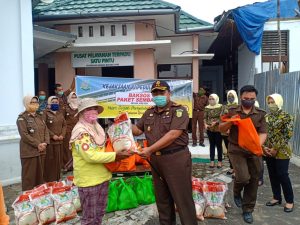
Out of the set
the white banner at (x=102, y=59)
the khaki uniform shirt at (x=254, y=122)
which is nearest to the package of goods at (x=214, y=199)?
the khaki uniform shirt at (x=254, y=122)

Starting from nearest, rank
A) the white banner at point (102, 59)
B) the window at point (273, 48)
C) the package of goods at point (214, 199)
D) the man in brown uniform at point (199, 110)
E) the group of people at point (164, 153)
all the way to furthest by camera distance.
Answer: the group of people at point (164, 153)
the package of goods at point (214, 199)
the man in brown uniform at point (199, 110)
the white banner at point (102, 59)
the window at point (273, 48)

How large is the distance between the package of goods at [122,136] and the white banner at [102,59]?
7422 mm

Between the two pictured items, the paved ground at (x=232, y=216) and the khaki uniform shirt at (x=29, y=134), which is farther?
the khaki uniform shirt at (x=29, y=134)

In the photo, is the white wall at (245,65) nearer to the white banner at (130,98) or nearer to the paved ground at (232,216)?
the white banner at (130,98)

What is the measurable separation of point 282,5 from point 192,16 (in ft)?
10.8

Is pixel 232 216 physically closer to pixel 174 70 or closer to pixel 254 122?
pixel 254 122

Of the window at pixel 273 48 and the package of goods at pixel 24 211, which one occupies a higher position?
the window at pixel 273 48

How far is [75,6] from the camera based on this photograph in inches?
425

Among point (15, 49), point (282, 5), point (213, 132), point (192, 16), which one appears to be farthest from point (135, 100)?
point (282, 5)

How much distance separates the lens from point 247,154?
448cm

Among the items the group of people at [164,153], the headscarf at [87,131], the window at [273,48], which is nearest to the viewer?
the headscarf at [87,131]

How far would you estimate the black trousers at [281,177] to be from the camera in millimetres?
4862

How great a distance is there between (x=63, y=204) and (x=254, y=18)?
377 inches

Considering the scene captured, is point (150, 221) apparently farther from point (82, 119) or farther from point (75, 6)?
point (75, 6)
